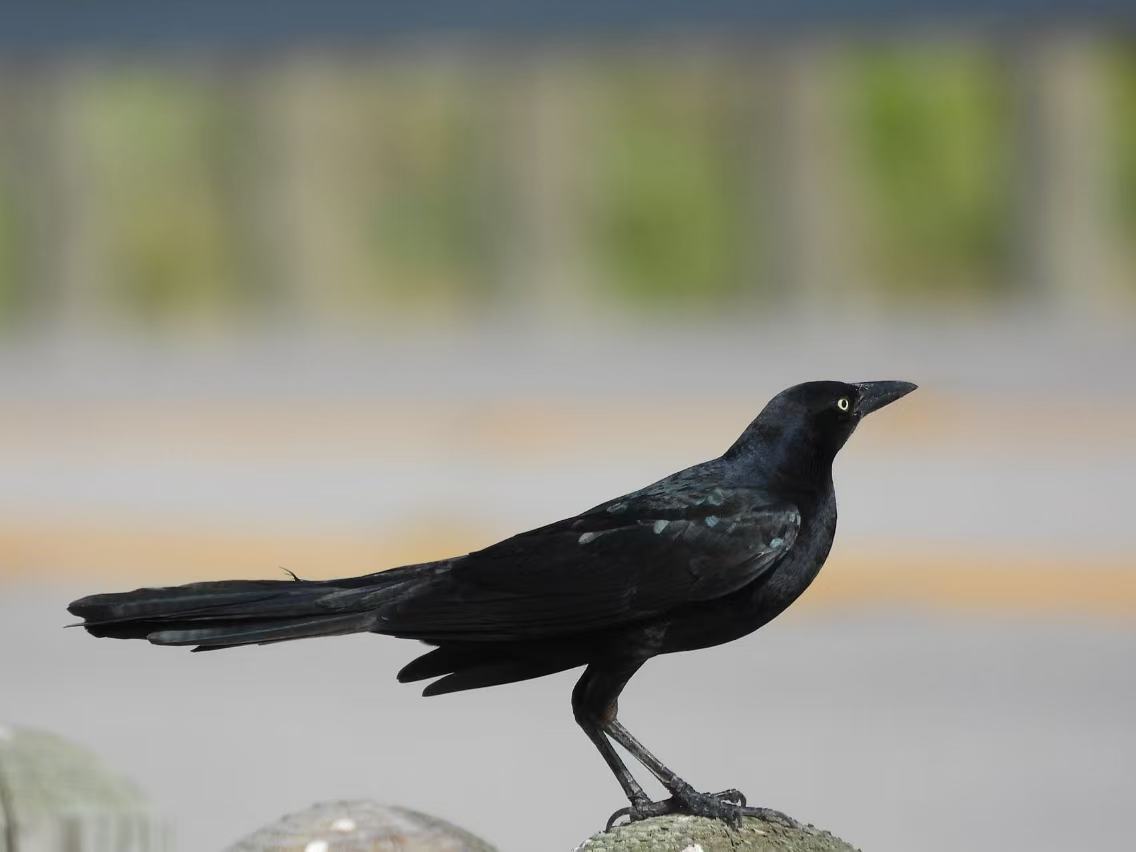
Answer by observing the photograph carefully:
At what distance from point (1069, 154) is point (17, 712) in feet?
27.7

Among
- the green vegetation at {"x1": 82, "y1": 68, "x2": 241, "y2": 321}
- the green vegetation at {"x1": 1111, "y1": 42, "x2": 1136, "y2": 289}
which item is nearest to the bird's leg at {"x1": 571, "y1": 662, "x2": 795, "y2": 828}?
the green vegetation at {"x1": 1111, "y1": 42, "x2": 1136, "y2": 289}

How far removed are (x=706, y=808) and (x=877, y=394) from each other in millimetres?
672

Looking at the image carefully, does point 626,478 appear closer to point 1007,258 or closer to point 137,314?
point 1007,258

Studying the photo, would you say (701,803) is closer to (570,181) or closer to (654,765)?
(654,765)

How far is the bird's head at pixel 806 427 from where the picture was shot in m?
2.28

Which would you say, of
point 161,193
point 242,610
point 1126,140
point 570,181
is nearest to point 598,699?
point 242,610

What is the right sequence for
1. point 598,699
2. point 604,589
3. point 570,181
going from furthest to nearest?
1. point 570,181
2. point 598,699
3. point 604,589

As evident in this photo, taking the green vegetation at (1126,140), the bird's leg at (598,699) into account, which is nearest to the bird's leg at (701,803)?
the bird's leg at (598,699)

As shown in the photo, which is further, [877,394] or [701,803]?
[701,803]

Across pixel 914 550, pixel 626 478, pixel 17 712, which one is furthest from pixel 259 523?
pixel 914 550

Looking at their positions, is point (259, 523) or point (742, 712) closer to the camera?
point (742, 712)

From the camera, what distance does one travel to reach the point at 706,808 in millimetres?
2551

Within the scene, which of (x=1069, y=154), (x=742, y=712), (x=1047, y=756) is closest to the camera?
(x=1047, y=756)

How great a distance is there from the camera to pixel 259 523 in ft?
32.9
